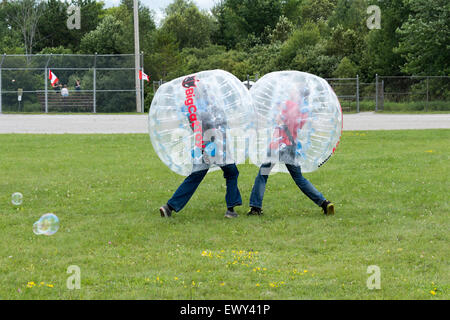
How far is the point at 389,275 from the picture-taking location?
5840 millimetres

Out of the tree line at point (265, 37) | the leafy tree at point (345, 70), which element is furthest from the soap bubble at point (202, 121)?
the leafy tree at point (345, 70)

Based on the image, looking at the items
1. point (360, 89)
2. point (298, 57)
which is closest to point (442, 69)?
point (360, 89)

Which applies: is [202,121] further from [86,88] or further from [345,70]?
[345,70]

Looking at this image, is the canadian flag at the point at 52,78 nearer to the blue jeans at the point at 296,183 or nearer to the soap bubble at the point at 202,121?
the soap bubble at the point at 202,121

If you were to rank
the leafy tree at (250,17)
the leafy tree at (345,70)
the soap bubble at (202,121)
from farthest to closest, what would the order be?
the leafy tree at (250,17)
the leafy tree at (345,70)
the soap bubble at (202,121)

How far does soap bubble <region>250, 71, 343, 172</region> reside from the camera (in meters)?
8.14

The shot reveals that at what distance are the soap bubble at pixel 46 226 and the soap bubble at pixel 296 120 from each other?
266 cm

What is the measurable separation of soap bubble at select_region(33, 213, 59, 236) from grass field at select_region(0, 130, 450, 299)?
95 mm

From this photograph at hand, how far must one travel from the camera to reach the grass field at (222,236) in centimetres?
557

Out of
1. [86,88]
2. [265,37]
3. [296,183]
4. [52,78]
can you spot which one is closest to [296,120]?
[296,183]

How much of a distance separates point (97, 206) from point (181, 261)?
3.10 metres

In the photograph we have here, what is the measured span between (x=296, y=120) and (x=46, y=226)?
333 cm

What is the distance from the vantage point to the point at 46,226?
7332mm

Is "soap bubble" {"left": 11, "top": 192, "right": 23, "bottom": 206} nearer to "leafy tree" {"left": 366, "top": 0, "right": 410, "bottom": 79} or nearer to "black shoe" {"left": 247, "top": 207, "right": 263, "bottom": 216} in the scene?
"black shoe" {"left": 247, "top": 207, "right": 263, "bottom": 216}
